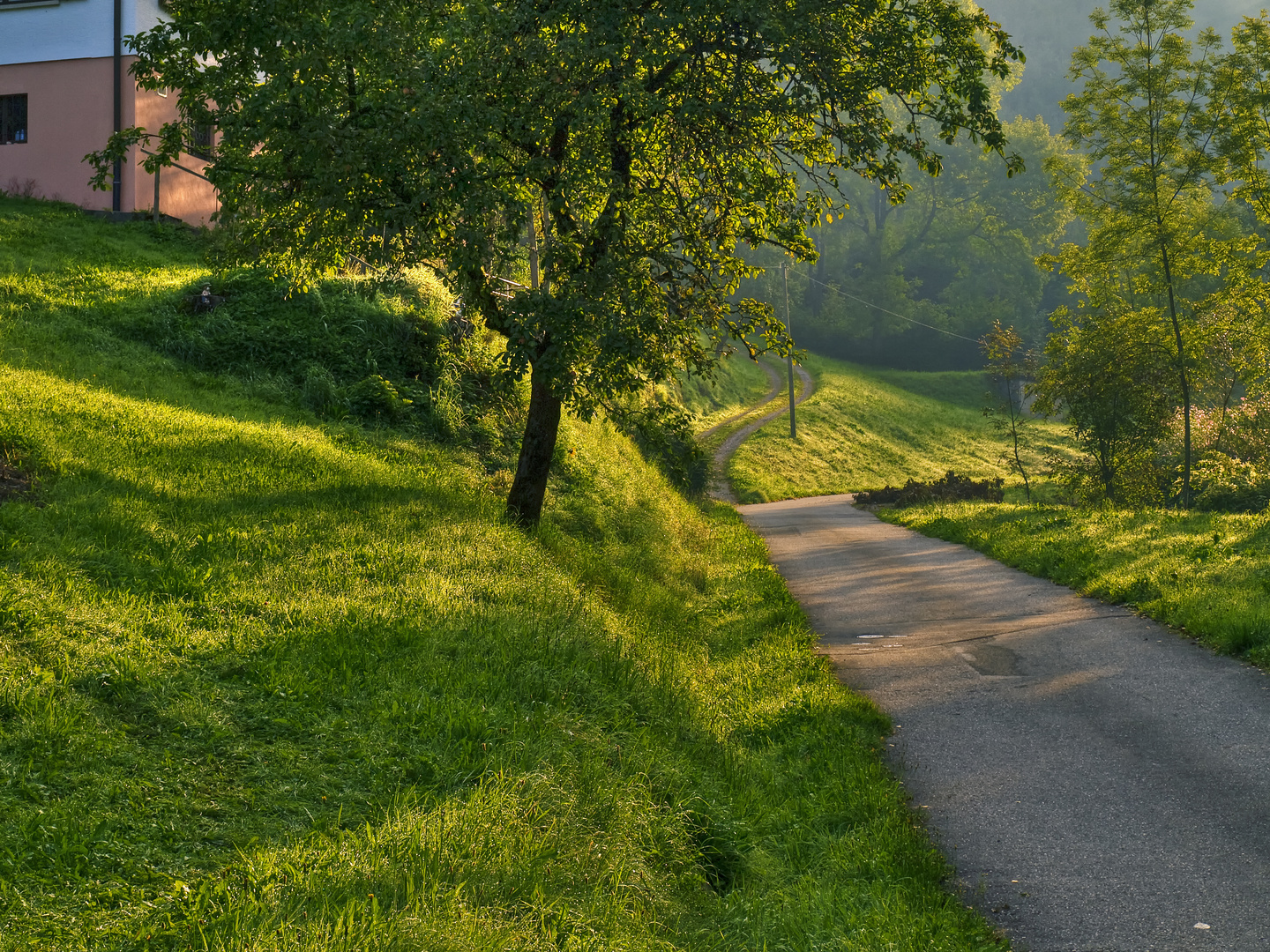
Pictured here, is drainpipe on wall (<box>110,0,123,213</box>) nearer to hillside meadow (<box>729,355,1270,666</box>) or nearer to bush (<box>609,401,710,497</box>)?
bush (<box>609,401,710,497</box>)

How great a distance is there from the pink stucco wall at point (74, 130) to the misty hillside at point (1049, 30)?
139602 millimetres

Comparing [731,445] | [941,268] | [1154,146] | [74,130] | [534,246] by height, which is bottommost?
[731,445]

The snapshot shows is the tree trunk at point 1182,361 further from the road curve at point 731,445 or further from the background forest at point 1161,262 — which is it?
the road curve at point 731,445

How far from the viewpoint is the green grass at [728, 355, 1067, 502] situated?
41.6 metres

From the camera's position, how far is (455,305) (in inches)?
734

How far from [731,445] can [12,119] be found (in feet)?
100

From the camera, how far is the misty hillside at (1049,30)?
13938 centimetres

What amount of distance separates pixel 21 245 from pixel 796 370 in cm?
5985

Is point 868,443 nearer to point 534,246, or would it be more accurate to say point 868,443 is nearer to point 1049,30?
point 534,246

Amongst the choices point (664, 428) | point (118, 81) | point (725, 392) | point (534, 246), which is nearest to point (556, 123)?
point (664, 428)

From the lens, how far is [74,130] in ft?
75.5

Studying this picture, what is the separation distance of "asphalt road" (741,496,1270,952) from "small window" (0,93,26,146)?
928 inches

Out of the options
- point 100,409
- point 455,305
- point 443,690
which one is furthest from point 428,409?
point 443,690

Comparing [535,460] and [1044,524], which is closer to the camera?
[535,460]
